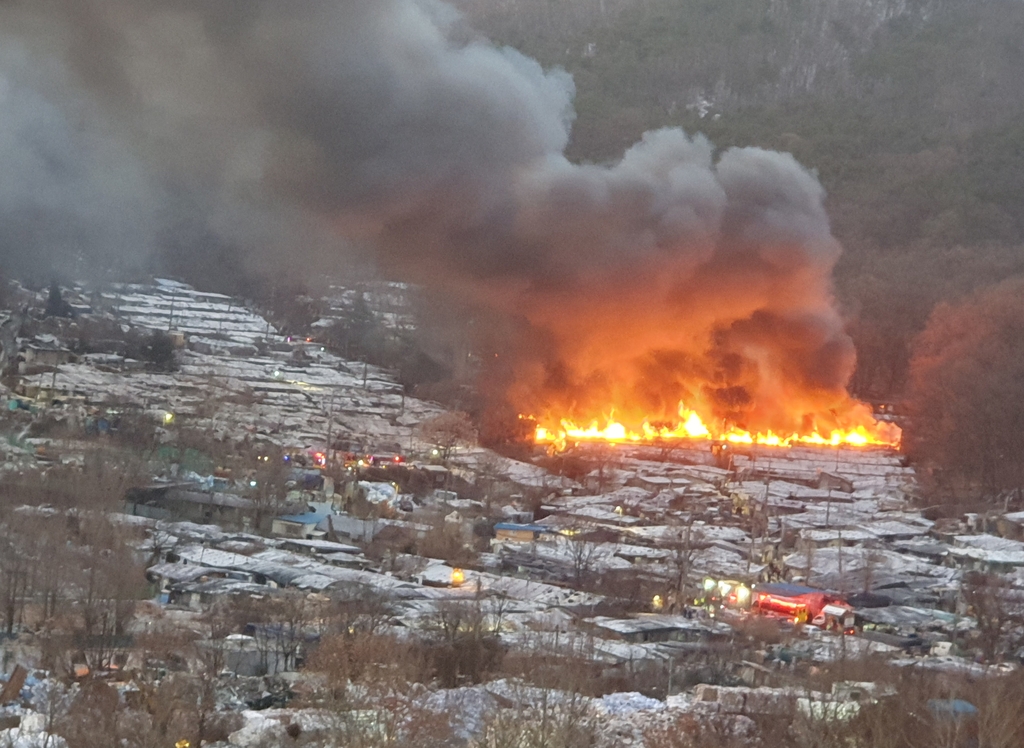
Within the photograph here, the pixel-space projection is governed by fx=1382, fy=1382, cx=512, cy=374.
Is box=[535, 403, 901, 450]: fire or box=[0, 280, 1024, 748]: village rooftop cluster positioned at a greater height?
box=[535, 403, 901, 450]: fire

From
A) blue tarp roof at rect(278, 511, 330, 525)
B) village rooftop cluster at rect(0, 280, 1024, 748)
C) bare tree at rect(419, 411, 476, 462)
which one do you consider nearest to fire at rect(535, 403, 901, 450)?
village rooftop cluster at rect(0, 280, 1024, 748)

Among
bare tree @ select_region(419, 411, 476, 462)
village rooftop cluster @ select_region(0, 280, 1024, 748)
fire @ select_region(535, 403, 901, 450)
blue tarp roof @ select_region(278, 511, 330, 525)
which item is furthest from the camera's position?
bare tree @ select_region(419, 411, 476, 462)

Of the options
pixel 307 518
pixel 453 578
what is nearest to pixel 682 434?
pixel 307 518

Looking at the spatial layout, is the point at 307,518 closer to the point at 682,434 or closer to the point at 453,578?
the point at 453,578

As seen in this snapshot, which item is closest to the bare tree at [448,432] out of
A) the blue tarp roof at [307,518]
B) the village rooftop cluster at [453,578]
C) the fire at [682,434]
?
the village rooftop cluster at [453,578]

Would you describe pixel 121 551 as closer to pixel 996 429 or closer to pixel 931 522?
pixel 931 522

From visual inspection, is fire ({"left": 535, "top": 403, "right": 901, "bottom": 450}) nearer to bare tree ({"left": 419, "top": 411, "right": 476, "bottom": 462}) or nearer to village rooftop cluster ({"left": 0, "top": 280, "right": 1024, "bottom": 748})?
village rooftop cluster ({"left": 0, "top": 280, "right": 1024, "bottom": 748})

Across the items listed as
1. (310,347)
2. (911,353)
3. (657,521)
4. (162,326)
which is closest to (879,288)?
(911,353)

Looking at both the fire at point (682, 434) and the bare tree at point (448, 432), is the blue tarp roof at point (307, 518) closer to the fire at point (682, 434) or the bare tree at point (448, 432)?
the bare tree at point (448, 432)
